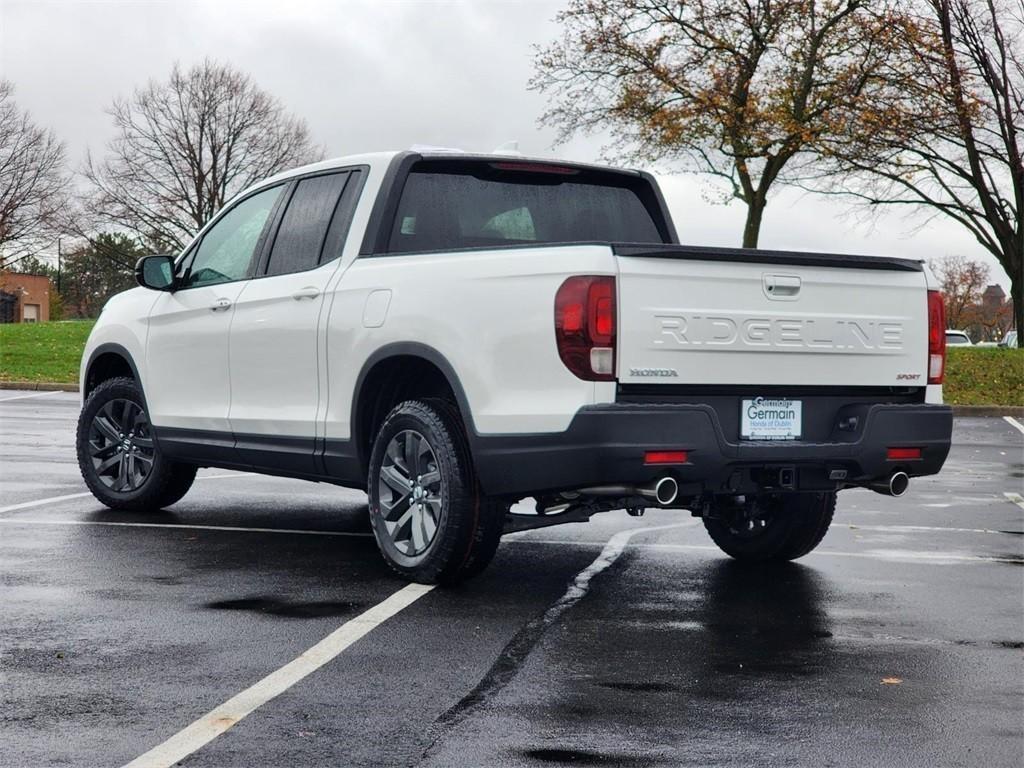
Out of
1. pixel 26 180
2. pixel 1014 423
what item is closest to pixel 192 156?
pixel 26 180

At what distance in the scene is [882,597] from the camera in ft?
23.4

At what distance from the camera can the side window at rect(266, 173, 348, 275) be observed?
8031 millimetres

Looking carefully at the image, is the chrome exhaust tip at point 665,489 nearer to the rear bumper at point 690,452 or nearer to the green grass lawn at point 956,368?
the rear bumper at point 690,452

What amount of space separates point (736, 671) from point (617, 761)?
1.32 meters

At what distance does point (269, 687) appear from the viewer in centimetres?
504

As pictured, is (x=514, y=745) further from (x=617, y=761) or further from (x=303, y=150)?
(x=303, y=150)

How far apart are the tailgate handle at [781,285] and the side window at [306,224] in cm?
254

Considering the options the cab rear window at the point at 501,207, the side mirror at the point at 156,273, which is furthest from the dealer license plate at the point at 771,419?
the side mirror at the point at 156,273

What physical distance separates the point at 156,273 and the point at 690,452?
4137 mm

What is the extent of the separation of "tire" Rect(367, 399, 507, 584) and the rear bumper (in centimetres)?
19

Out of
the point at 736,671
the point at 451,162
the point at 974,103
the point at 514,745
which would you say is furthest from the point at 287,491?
the point at 974,103

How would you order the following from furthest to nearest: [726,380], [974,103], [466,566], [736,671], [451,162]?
[974,103] < [451,162] < [466,566] < [726,380] < [736,671]

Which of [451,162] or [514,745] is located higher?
[451,162]

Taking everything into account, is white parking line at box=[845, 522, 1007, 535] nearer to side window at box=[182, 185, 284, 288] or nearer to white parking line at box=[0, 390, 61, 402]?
side window at box=[182, 185, 284, 288]
